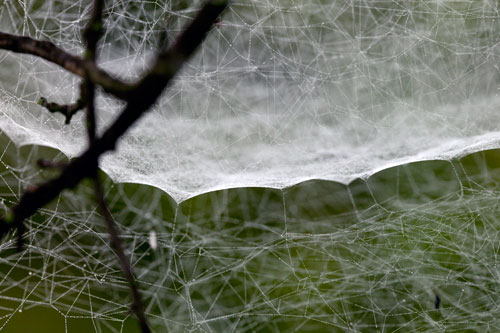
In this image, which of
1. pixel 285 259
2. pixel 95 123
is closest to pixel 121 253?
pixel 95 123

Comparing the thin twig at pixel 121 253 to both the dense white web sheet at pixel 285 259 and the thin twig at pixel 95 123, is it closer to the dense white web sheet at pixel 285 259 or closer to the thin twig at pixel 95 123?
the thin twig at pixel 95 123

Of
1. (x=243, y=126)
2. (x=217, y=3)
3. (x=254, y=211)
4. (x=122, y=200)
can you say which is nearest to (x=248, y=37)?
A: (x=243, y=126)

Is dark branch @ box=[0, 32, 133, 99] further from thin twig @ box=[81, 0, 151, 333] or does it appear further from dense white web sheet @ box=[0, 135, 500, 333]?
dense white web sheet @ box=[0, 135, 500, 333]

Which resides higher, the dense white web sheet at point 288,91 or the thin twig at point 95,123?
the thin twig at point 95,123

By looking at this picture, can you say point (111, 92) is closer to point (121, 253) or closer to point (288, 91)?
point (121, 253)

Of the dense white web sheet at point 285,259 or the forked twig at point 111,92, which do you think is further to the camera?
the dense white web sheet at point 285,259

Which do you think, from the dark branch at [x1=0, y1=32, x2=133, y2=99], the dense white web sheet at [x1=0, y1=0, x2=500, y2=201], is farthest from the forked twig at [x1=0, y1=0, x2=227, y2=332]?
the dense white web sheet at [x1=0, y1=0, x2=500, y2=201]

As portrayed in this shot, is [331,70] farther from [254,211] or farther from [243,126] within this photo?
[254,211]

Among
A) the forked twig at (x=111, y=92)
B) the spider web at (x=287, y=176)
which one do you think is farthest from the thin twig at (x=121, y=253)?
the spider web at (x=287, y=176)
